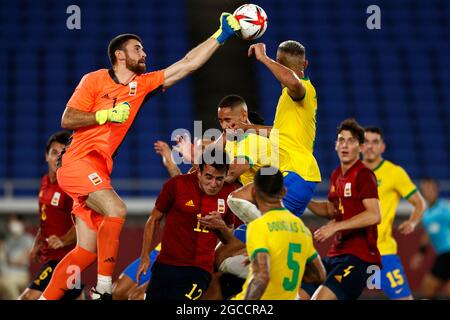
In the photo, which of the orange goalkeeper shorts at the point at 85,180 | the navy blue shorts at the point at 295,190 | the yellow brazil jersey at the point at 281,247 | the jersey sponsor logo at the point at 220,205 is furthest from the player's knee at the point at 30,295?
the yellow brazil jersey at the point at 281,247

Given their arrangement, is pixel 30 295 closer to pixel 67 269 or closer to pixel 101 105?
pixel 67 269

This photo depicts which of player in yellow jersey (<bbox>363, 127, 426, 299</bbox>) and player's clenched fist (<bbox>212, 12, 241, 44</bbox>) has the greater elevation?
player's clenched fist (<bbox>212, 12, 241, 44</bbox>)

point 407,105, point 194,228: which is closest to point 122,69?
point 194,228

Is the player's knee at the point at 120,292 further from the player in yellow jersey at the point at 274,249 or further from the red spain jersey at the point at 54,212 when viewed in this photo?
the player in yellow jersey at the point at 274,249

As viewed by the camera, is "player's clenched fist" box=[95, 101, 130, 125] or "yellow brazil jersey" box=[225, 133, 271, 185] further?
"yellow brazil jersey" box=[225, 133, 271, 185]

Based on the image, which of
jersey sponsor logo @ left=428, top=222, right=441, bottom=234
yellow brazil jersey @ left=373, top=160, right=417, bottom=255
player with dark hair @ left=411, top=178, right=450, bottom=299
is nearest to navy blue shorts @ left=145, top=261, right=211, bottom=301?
yellow brazil jersey @ left=373, top=160, right=417, bottom=255

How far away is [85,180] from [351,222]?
2.36 metres

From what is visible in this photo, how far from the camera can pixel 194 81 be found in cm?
1916

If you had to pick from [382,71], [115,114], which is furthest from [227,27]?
[382,71]

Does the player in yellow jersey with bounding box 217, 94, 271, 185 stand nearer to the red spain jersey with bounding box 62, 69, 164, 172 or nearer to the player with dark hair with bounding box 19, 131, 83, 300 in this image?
the red spain jersey with bounding box 62, 69, 164, 172

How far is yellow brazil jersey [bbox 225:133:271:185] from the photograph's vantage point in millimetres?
7695

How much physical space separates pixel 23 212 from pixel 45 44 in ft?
19.3

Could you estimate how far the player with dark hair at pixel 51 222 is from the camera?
8734 millimetres

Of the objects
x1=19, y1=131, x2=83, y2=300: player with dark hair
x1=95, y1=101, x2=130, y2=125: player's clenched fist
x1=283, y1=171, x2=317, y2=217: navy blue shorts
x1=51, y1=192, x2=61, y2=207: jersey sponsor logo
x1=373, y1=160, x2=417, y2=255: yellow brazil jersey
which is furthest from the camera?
x1=373, y1=160, x2=417, y2=255: yellow brazil jersey
